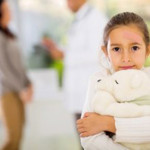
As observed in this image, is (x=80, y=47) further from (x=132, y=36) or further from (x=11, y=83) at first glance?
(x=11, y=83)

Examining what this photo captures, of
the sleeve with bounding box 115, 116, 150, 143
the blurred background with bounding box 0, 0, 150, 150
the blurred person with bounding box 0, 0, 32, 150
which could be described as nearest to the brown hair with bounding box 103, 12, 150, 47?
the sleeve with bounding box 115, 116, 150, 143

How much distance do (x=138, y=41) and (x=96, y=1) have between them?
2642mm

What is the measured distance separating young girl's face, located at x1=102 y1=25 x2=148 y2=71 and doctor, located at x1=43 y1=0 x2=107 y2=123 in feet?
1.00

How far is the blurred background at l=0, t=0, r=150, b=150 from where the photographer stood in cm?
305

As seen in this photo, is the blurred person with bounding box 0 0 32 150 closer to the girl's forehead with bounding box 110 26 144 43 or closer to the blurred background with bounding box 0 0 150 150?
the blurred background with bounding box 0 0 150 150

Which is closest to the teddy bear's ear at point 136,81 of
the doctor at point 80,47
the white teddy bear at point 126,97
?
the white teddy bear at point 126,97

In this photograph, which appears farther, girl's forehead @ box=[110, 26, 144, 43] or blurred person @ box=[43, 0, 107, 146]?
blurred person @ box=[43, 0, 107, 146]

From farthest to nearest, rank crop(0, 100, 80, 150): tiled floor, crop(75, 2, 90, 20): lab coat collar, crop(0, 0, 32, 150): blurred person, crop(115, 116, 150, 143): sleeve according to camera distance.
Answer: crop(0, 100, 80, 150): tiled floor → crop(0, 0, 32, 150): blurred person → crop(75, 2, 90, 20): lab coat collar → crop(115, 116, 150, 143): sleeve

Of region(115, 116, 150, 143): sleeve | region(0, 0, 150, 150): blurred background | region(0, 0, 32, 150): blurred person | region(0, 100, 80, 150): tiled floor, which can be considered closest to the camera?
region(115, 116, 150, 143): sleeve

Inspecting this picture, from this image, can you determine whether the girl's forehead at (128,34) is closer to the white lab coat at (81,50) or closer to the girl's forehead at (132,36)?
the girl's forehead at (132,36)

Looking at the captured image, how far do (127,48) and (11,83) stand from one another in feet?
4.82

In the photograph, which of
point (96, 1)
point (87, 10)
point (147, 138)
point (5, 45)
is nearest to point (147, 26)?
point (147, 138)

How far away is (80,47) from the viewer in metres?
1.22

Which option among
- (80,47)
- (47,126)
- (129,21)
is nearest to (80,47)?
(80,47)
